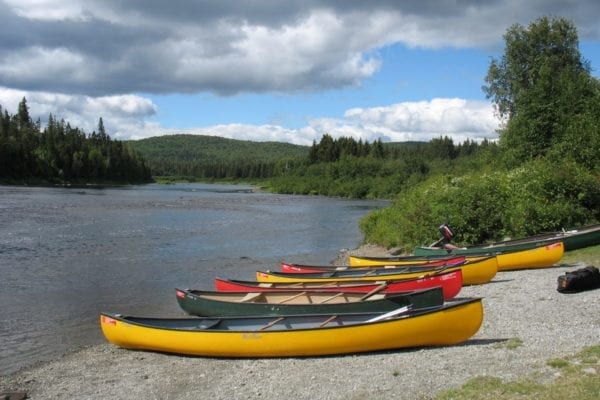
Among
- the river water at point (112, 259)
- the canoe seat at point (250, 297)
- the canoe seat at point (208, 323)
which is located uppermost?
the canoe seat at point (250, 297)

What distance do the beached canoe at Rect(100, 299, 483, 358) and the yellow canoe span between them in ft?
17.1

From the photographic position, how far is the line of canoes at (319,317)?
12.3 meters

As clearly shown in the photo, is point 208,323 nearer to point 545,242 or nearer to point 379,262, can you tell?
point 379,262

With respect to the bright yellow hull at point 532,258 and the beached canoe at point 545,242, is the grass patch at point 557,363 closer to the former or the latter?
the bright yellow hull at point 532,258

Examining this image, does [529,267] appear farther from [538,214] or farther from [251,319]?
[251,319]

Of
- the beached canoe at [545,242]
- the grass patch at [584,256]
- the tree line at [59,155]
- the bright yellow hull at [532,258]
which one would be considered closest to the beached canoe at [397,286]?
the bright yellow hull at [532,258]

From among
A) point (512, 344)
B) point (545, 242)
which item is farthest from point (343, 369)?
point (545, 242)

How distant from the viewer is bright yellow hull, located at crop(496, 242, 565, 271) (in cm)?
2131

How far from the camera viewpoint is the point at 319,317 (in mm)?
13680

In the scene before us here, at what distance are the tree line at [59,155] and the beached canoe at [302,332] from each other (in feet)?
390

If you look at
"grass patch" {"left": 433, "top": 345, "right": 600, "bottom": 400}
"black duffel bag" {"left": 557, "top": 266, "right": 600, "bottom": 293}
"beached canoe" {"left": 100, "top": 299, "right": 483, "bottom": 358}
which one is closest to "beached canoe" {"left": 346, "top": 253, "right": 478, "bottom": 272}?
"black duffel bag" {"left": 557, "top": 266, "right": 600, "bottom": 293}

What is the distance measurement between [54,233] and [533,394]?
37.6 m

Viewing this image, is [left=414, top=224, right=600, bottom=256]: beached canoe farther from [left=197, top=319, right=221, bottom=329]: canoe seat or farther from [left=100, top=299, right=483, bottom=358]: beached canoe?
[left=197, top=319, right=221, bottom=329]: canoe seat

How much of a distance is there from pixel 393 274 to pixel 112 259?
17.2 m
